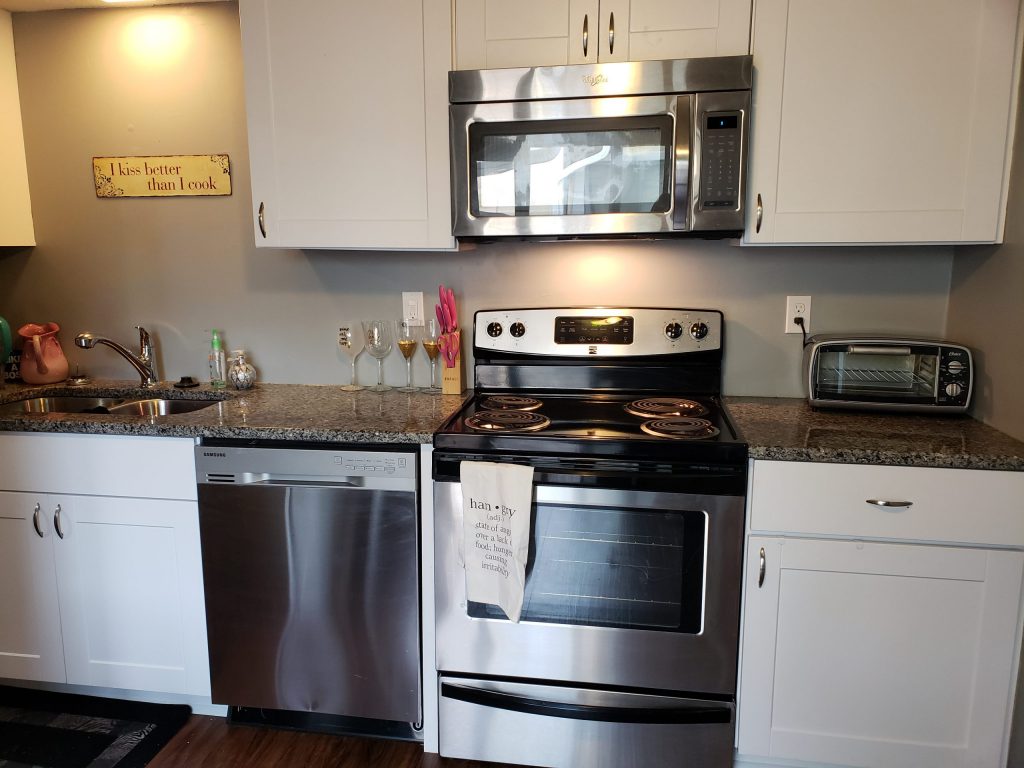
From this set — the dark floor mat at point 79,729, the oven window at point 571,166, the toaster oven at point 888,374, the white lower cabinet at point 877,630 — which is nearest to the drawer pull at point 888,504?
the white lower cabinet at point 877,630

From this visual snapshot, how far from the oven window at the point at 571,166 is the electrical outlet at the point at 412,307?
0.50m

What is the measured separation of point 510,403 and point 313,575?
71 cm

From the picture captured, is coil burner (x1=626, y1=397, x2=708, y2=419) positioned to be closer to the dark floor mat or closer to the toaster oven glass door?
the toaster oven glass door

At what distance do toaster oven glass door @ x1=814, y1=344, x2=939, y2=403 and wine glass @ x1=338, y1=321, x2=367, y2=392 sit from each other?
1453 mm

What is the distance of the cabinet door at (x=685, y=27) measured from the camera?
5.30 ft

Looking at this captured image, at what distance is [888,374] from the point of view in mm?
1806

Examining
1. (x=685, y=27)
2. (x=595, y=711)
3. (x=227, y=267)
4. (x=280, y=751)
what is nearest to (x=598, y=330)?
(x=685, y=27)

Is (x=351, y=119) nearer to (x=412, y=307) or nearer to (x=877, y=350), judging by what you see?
(x=412, y=307)

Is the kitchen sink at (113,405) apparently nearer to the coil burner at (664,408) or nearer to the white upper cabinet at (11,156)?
the white upper cabinet at (11,156)

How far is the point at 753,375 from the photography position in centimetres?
205

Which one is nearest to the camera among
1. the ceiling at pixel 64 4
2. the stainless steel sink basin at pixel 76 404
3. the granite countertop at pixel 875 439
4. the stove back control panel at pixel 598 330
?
the granite countertop at pixel 875 439

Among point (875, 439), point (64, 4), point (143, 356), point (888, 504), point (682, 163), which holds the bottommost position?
point (888, 504)

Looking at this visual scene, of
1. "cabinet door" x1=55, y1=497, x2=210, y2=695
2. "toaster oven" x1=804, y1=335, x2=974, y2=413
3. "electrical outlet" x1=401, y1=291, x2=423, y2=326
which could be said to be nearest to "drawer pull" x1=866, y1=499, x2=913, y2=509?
"toaster oven" x1=804, y1=335, x2=974, y2=413

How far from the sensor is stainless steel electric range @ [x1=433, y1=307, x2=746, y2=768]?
1512 millimetres
